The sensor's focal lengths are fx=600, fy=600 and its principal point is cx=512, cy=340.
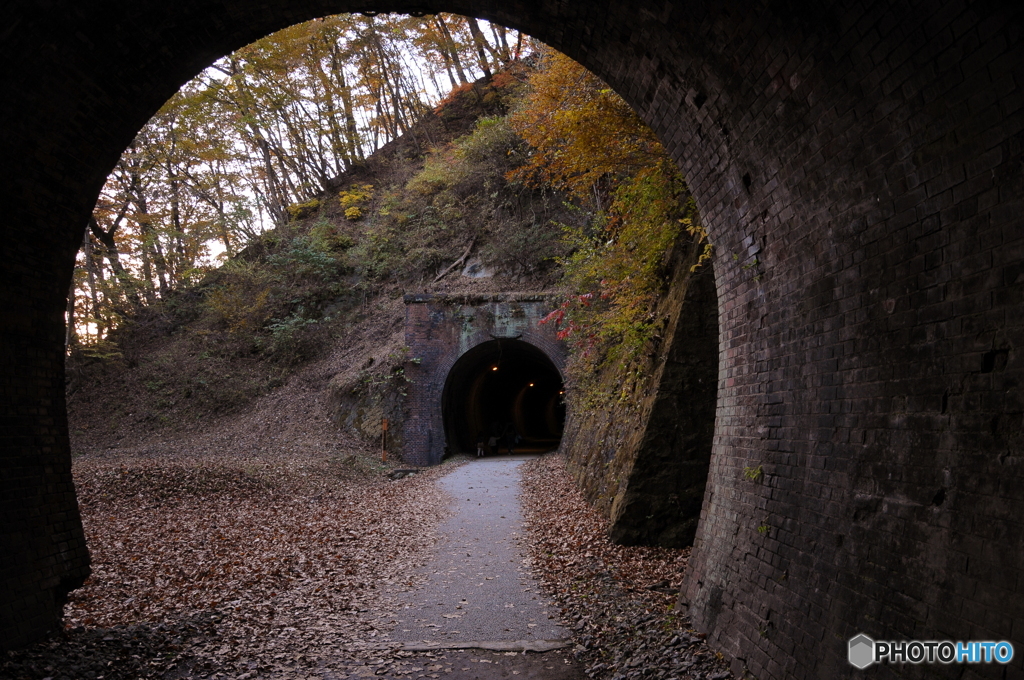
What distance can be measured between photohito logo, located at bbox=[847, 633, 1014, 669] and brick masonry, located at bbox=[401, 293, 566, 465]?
17.9 meters

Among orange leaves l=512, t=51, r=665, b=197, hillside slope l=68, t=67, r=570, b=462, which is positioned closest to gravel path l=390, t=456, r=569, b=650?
orange leaves l=512, t=51, r=665, b=197

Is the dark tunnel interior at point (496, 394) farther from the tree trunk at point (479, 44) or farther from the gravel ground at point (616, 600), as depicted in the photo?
the tree trunk at point (479, 44)

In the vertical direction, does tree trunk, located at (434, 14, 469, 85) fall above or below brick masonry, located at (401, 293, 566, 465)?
above

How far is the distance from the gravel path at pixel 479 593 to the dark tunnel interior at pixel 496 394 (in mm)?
9233

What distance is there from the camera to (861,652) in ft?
11.1

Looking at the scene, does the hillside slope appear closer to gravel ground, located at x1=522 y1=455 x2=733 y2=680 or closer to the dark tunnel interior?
the dark tunnel interior

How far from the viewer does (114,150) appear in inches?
221

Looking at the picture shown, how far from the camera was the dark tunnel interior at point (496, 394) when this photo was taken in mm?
23062

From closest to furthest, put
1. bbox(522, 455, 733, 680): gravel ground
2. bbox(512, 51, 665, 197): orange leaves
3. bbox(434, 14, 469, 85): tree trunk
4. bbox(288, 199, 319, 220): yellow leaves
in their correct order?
bbox(522, 455, 733, 680): gravel ground, bbox(512, 51, 665, 197): orange leaves, bbox(434, 14, 469, 85): tree trunk, bbox(288, 199, 319, 220): yellow leaves

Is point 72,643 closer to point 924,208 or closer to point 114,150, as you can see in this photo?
point 114,150

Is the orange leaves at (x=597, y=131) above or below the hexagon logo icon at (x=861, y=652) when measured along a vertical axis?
above

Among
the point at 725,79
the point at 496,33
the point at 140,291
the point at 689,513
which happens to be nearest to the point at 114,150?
the point at 725,79

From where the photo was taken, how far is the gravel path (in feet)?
19.4

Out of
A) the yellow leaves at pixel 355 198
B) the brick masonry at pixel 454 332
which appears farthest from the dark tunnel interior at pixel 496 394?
the yellow leaves at pixel 355 198
